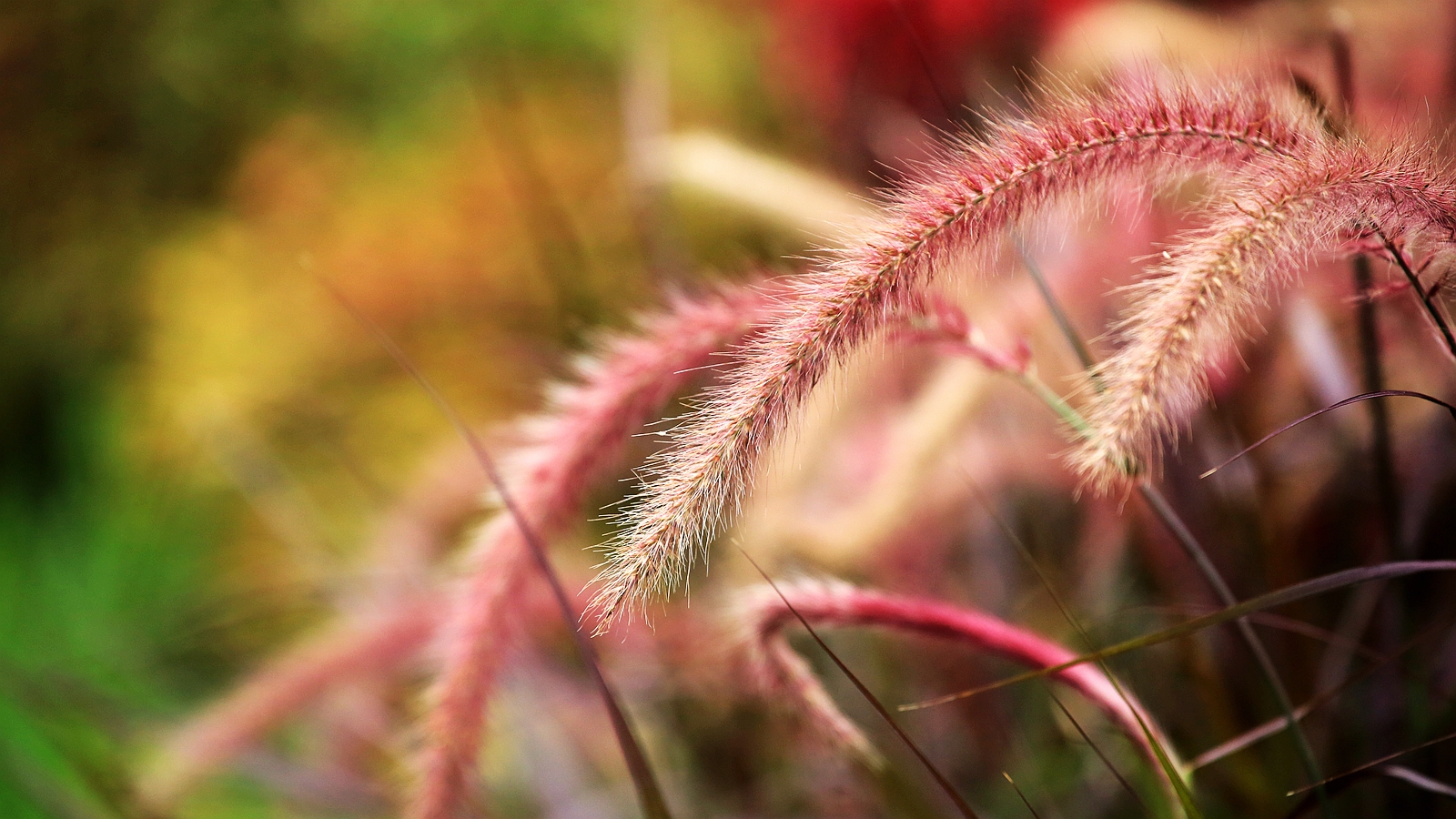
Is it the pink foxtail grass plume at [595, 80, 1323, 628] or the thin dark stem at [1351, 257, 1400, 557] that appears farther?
the thin dark stem at [1351, 257, 1400, 557]

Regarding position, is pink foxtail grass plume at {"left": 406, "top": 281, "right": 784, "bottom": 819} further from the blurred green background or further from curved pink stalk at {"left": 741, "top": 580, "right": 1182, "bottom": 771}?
the blurred green background

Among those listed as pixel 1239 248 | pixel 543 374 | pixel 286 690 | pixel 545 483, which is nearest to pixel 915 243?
pixel 1239 248

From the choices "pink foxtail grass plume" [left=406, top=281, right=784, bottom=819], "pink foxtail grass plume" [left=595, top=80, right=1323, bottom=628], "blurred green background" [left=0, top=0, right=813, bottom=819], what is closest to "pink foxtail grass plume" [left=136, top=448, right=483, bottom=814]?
"pink foxtail grass plume" [left=406, top=281, right=784, bottom=819]

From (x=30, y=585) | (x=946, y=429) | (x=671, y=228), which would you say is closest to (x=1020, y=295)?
(x=946, y=429)

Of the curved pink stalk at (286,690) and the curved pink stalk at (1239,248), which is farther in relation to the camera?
the curved pink stalk at (286,690)

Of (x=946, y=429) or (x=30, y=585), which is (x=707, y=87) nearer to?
(x=946, y=429)

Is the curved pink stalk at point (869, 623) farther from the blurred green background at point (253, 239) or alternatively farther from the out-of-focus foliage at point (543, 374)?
the blurred green background at point (253, 239)

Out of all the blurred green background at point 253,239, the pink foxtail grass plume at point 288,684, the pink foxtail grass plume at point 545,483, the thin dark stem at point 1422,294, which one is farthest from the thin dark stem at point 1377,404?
the blurred green background at point 253,239
